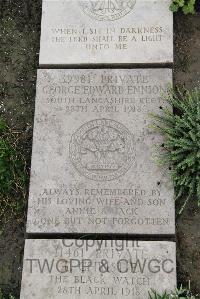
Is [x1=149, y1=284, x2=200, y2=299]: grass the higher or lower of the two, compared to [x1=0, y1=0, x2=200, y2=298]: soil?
lower

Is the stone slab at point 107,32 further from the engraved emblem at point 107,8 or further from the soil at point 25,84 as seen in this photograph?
the soil at point 25,84

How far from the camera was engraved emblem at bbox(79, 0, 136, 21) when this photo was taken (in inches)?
242

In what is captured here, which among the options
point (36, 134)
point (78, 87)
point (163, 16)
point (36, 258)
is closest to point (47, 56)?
point (78, 87)

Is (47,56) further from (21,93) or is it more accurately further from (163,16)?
(163,16)

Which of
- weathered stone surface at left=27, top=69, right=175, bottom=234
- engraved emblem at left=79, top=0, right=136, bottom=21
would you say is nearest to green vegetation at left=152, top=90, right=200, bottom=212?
weathered stone surface at left=27, top=69, right=175, bottom=234

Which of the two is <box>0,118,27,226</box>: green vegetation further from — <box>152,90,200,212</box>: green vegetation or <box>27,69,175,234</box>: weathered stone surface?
<box>152,90,200,212</box>: green vegetation

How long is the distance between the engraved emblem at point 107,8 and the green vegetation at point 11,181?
1.91 meters

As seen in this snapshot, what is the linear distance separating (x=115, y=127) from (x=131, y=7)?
1.54m

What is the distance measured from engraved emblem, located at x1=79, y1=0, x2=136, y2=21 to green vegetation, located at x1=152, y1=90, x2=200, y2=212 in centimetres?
125

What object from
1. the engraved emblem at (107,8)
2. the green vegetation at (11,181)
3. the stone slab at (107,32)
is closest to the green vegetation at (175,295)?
the green vegetation at (11,181)

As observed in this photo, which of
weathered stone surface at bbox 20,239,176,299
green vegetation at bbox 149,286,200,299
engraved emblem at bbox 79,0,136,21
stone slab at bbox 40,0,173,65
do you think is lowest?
green vegetation at bbox 149,286,200,299

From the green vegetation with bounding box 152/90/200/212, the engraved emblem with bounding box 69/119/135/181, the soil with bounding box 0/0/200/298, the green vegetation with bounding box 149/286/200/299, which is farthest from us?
the soil with bounding box 0/0/200/298

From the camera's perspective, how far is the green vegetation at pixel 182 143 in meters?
5.47

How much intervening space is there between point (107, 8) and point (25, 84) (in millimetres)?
1396
